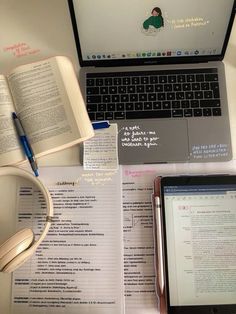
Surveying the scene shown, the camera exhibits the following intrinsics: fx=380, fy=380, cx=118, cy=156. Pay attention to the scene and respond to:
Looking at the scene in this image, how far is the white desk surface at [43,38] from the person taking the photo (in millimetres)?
826

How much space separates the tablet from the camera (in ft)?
2.27

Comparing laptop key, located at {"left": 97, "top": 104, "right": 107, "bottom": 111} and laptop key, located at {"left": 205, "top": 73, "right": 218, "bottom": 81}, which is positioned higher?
laptop key, located at {"left": 205, "top": 73, "right": 218, "bottom": 81}

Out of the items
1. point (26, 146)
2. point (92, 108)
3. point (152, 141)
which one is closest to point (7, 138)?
point (26, 146)

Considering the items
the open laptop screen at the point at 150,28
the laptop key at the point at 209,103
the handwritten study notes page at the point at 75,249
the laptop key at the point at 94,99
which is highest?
the open laptop screen at the point at 150,28

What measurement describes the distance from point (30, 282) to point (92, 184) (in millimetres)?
224

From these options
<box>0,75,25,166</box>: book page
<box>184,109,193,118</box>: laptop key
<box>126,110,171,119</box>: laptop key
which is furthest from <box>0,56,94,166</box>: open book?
<box>184,109,193,118</box>: laptop key

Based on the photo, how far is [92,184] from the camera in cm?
78

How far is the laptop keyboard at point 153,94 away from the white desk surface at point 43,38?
0.05 m

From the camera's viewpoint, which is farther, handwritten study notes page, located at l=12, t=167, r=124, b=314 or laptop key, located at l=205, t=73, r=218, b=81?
laptop key, located at l=205, t=73, r=218, b=81

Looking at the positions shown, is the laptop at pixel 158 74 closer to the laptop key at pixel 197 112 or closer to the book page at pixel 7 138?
the laptop key at pixel 197 112

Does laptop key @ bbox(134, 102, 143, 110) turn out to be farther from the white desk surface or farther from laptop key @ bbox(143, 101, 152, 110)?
the white desk surface

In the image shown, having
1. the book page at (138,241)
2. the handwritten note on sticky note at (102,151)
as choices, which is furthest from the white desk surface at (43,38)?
the book page at (138,241)

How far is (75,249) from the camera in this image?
0.75 metres

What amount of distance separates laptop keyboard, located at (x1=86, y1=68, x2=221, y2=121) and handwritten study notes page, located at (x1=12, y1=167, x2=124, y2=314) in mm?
145
